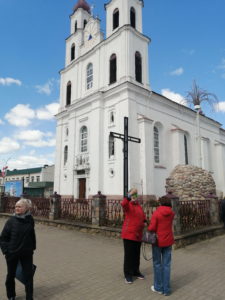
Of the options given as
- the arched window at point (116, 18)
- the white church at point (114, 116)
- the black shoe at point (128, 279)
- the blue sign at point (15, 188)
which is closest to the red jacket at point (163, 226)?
the black shoe at point (128, 279)

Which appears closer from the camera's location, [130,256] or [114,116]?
[130,256]

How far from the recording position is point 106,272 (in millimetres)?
5598

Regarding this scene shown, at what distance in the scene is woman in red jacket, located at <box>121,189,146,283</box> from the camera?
4.96m

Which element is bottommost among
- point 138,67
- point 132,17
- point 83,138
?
point 83,138

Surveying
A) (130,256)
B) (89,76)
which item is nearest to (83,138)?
(89,76)

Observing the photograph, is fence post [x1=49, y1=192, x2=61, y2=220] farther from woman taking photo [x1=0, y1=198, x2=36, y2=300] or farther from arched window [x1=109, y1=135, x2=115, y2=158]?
arched window [x1=109, y1=135, x2=115, y2=158]

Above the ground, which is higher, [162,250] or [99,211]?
[99,211]

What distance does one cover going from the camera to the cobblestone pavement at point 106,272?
441 cm

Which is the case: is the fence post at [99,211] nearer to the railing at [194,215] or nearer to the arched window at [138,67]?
the railing at [194,215]

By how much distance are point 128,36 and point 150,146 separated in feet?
32.8

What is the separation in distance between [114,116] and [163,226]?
17.0 metres

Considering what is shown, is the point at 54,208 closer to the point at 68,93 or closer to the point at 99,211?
the point at 99,211

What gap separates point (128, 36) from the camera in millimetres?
21594

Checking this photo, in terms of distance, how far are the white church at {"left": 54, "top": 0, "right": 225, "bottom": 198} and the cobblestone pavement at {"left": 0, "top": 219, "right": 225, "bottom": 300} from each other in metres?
11.0
